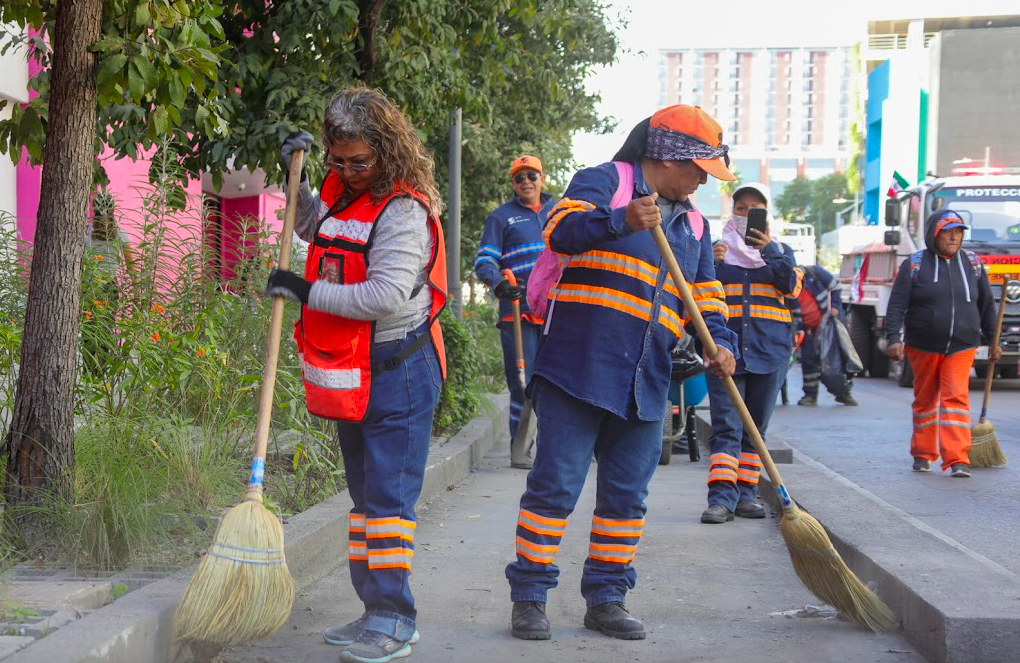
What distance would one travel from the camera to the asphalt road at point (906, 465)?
6.72 m

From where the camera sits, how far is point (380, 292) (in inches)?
149

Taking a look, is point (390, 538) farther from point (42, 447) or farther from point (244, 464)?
point (244, 464)

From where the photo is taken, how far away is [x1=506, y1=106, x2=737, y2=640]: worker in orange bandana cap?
4281 millimetres

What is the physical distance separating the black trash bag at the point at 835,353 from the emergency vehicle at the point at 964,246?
1.47m

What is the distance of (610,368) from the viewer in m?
4.27

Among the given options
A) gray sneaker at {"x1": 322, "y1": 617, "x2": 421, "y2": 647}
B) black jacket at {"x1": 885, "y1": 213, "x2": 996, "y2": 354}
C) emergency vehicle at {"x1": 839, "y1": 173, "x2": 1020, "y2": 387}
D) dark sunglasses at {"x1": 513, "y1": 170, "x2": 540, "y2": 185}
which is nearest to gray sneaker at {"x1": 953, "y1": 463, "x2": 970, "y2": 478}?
black jacket at {"x1": 885, "y1": 213, "x2": 996, "y2": 354}

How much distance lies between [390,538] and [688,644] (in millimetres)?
1119

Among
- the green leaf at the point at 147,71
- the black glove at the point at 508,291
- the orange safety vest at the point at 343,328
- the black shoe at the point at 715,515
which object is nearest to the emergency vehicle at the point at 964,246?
the black glove at the point at 508,291

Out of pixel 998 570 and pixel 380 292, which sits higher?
pixel 380 292

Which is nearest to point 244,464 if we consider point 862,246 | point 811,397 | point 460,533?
point 460,533

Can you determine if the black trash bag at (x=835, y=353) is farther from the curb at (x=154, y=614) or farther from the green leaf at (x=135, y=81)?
the green leaf at (x=135, y=81)

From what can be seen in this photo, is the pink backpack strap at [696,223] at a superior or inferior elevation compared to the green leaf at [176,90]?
inferior

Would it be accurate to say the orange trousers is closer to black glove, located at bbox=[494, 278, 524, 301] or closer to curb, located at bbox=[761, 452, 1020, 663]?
curb, located at bbox=[761, 452, 1020, 663]

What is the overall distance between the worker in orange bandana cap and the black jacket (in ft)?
15.3
